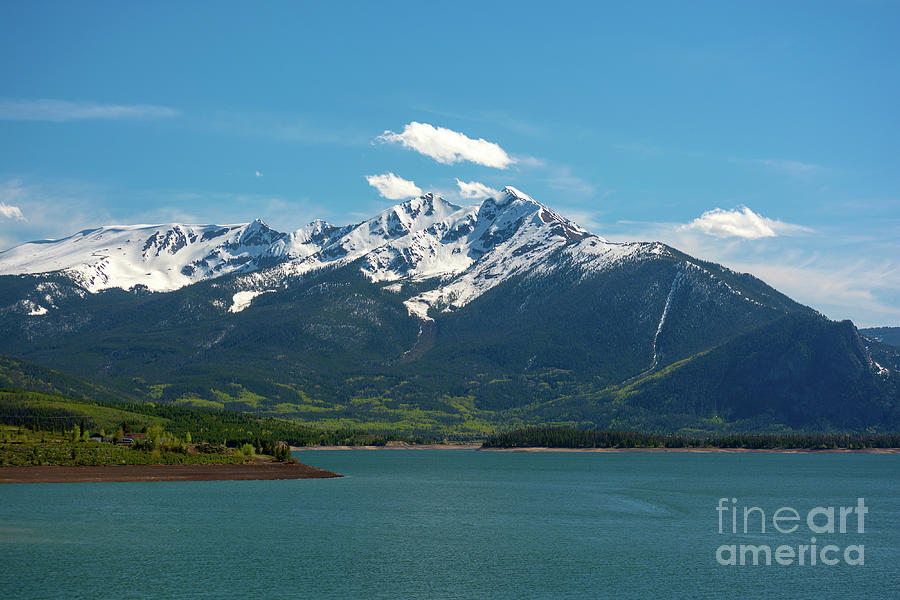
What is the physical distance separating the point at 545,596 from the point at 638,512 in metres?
75.2

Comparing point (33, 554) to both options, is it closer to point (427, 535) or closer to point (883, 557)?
point (427, 535)

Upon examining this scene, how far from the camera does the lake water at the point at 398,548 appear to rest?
315 feet

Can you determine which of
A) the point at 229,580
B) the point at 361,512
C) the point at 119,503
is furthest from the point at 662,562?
the point at 119,503

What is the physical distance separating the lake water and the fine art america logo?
126cm

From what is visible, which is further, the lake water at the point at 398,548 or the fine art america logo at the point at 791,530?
the fine art america logo at the point at 791,530

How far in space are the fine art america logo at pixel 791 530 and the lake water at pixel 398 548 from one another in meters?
1.26

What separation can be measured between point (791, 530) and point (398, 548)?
57249 mm

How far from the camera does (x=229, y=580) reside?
325ft

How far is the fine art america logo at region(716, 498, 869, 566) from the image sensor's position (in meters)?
113

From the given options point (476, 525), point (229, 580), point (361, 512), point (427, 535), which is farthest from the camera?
point (361, 512)

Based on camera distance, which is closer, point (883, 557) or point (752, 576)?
point (752, 576)

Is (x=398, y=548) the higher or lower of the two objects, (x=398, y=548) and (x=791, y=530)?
the lower

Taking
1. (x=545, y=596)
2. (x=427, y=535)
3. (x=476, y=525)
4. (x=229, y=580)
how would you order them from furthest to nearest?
(x=476, y=525)
(x=427, y=535)
(x=229, y=580)
(x=545, y=596)

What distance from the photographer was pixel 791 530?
5433 inches
